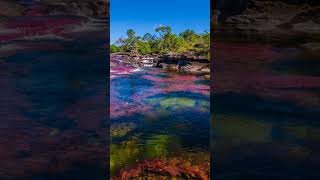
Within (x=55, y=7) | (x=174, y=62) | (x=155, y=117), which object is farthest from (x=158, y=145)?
(x=174, y=62)

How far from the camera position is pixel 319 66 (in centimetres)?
248

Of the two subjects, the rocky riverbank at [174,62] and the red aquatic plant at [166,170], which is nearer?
the red aquatic plant at [166,170]

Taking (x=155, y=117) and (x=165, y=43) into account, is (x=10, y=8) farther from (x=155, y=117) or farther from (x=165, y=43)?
(x=165, y=43)

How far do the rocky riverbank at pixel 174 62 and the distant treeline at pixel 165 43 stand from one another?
44cm

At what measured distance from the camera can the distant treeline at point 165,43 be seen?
1023 centimetres

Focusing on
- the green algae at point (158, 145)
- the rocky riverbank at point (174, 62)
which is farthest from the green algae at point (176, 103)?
the rocky riverbank at point (174, 62)

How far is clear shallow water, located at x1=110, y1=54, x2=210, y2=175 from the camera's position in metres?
5.62

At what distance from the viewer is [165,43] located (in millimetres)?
11125

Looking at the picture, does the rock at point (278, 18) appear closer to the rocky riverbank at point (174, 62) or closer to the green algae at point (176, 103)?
the green algae at point (176, 103)

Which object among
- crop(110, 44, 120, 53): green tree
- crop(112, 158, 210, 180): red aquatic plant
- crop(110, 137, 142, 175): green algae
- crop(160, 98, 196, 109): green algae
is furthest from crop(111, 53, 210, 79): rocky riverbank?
crop(112, 158, 210, 180): red aquatic plant

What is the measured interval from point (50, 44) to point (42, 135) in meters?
0.61

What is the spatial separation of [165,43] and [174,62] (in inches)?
77.5

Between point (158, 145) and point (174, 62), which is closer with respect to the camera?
point (158, 145)

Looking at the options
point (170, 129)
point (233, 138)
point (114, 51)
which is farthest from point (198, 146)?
point (114, 51)
